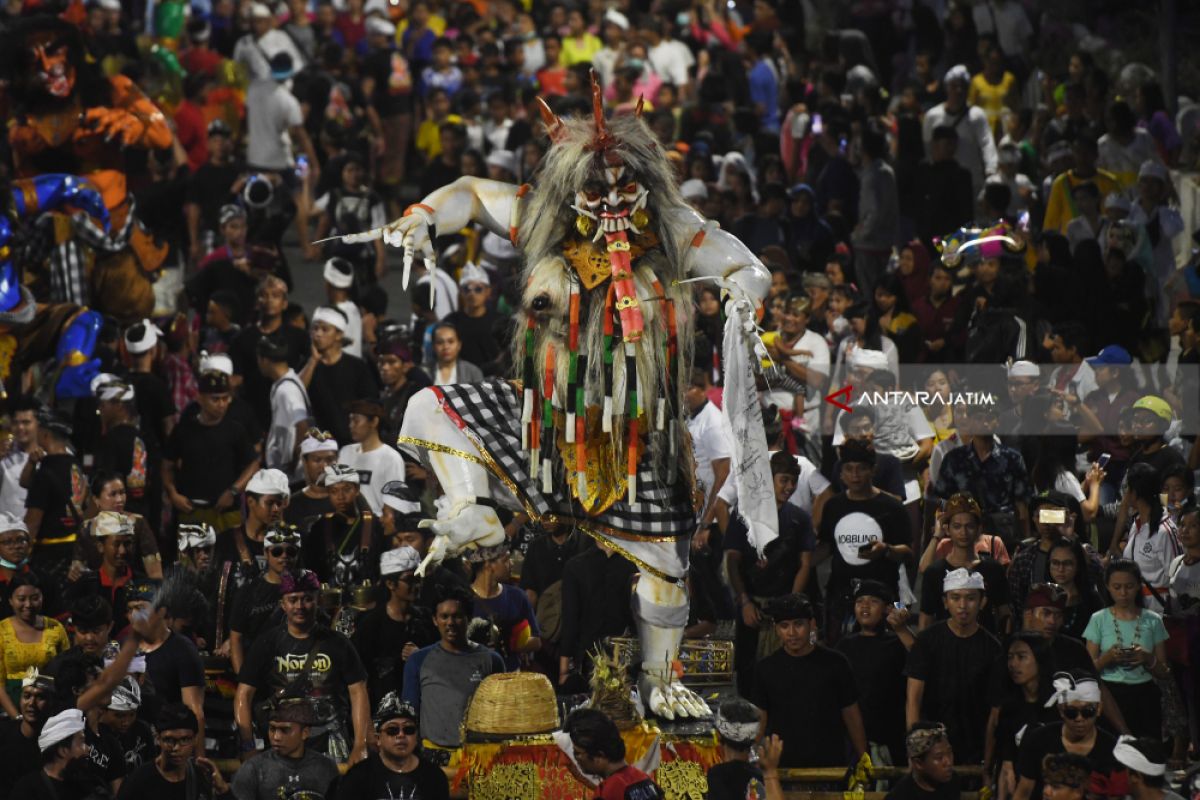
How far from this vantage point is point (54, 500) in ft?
39.1

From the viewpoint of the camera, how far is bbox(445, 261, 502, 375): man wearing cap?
13.7m

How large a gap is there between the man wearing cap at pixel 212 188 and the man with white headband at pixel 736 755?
357 inches

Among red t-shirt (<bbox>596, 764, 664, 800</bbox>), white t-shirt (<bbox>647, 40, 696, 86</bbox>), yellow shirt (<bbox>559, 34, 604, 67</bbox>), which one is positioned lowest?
red t-shirt (<bbox>596, 764, 664, 800</bbox>)

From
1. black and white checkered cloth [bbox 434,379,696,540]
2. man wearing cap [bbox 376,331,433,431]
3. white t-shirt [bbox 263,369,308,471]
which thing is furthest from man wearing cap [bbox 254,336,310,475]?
black and white checkered cloth [bbox 434,379,696,540]

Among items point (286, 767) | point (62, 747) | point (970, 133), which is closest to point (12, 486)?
point (62, 747)

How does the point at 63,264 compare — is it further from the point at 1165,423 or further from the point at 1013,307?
the point at 1165,423

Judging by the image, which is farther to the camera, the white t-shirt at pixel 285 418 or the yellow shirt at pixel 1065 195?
the yellow shirt at pixel 1065 195

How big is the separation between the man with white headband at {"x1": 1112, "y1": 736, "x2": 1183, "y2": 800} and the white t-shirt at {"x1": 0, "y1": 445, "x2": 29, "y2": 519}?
6267 mm

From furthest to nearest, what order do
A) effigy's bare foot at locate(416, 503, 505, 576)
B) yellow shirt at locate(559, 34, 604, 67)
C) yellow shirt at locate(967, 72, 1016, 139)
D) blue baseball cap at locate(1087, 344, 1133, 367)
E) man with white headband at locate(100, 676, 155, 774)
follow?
yellow shirt at locate(559, 34, 604, 67), yellow shirt at locate(967, 72, 1016, 139), blue baseball cap at locate(1087, 344, 1133, 367), man with white headband at locate(100, 676, 155, 774), effigy's bare foot at locate(416, 503, 505, 576)

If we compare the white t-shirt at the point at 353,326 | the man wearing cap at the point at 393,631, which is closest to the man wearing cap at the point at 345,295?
the white t-shirt at the point at 353,326

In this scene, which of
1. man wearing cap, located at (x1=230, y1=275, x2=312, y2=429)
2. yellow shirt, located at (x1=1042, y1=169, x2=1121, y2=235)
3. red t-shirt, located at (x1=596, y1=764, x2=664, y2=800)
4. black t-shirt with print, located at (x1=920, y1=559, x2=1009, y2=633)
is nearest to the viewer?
red t-shirt, located at (x1=596, y1=764, x2=664, y2=800)

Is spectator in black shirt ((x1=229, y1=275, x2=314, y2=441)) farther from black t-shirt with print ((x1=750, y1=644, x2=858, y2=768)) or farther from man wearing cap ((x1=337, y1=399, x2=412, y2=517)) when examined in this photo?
black t-shirt with print ((x1=750, y1=644, x2=858, y2=768))

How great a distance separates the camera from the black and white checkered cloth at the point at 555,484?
8.50 meters

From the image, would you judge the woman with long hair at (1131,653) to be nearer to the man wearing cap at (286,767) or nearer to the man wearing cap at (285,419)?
the man wearing cap at (286,767)
